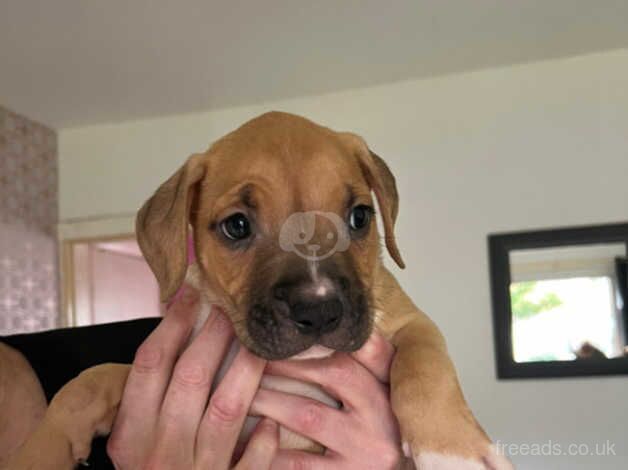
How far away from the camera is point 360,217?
1784mm

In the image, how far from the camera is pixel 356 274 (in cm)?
160

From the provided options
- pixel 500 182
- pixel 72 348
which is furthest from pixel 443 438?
pixel 500 182

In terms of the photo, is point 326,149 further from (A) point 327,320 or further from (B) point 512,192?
(B) point 512,192

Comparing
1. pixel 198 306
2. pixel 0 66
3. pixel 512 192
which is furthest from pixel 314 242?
pixel 0 66

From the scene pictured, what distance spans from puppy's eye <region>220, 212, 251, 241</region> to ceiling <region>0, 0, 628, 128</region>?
8.80 feet

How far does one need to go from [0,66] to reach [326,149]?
408 cm

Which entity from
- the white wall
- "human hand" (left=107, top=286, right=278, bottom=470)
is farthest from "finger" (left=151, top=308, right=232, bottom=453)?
the white wall

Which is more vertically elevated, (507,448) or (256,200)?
(256,200)

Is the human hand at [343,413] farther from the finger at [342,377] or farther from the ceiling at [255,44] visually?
the ceiling at [255,44]

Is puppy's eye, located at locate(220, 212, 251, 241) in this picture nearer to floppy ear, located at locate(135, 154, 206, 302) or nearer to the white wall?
floppy ear, located at locate(135, 154, 206, 302)

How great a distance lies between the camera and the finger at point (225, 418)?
155 cm

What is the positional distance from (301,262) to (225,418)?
1.39 feet

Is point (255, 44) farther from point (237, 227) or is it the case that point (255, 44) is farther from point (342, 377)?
point (342, 377)

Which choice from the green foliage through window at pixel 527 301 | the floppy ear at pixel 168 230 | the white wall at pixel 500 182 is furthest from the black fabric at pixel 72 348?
the green foliage through window at pixel 527 301
